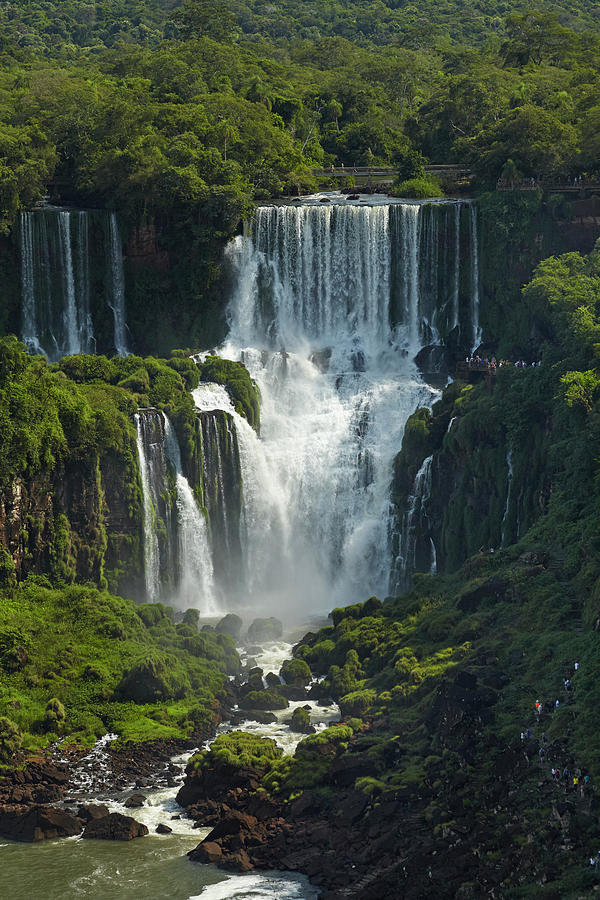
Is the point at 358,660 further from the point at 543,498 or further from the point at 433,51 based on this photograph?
the point at 433,51

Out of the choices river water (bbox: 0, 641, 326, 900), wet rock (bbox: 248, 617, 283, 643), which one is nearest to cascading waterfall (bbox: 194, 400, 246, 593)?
wet rock (bbox: 248, 617, 283, 643)

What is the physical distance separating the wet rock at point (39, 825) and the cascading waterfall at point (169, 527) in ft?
55.0

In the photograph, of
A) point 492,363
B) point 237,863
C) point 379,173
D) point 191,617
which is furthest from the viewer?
point 379,173

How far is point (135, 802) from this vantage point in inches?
1563

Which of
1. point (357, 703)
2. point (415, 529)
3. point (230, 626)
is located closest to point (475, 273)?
point (415, 529)

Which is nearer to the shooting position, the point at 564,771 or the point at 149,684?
the point at 564,771

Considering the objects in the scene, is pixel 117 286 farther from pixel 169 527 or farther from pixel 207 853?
pixel 207 853

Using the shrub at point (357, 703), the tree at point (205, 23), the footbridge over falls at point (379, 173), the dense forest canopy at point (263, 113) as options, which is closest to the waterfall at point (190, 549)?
the shrub at point (357, 703)

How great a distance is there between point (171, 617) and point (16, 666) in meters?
7.66

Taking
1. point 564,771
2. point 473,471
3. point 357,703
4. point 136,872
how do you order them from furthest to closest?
1. point 473,471
2. point 357,703
3. point 136,872
4. point 564,771

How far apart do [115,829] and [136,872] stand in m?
1.78

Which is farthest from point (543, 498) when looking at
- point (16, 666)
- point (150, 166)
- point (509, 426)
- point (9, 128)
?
point (9, 128)

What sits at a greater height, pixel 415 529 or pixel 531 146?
pixel 531 146

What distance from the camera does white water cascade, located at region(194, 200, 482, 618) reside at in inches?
2306
